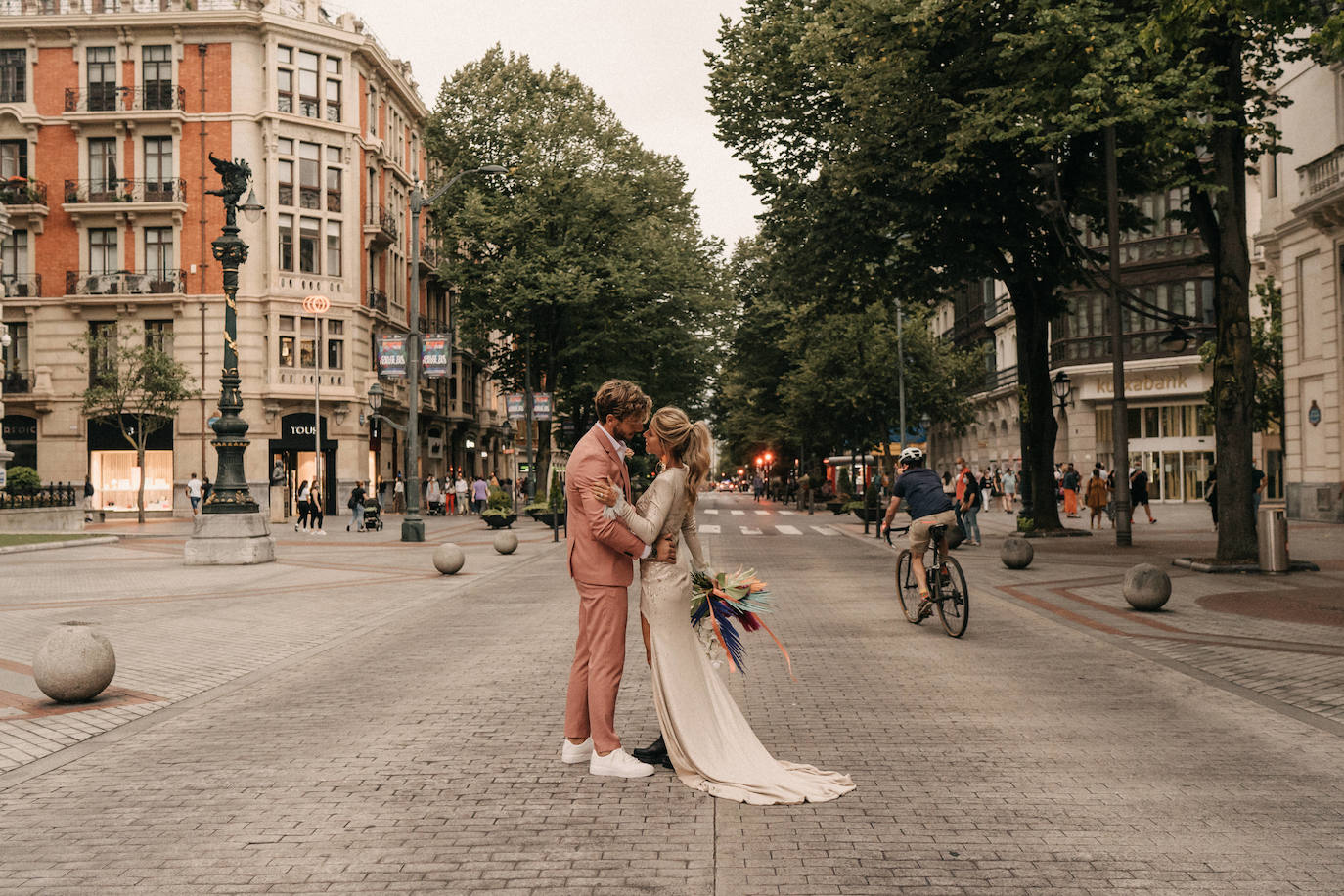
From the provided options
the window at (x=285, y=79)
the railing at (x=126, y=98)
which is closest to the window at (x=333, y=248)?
the window at (x=285, y=79)

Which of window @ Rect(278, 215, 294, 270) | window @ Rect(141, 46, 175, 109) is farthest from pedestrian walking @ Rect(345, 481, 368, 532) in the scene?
window @ Rect(141, 46, 175, 109)

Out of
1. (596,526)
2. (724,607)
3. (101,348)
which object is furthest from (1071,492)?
(101,348)

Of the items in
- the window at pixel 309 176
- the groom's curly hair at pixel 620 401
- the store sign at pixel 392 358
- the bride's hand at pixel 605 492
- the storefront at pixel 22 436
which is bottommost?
the bride's hand at pixel 605 492

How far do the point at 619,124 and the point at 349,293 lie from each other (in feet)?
42.6

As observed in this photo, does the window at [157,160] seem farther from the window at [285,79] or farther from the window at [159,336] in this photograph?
the window at [159,336]

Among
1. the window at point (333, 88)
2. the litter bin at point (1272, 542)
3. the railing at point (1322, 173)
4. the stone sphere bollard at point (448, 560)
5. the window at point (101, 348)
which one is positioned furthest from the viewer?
the window at point (333, 88)

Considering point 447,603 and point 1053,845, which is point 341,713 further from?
point 447,603

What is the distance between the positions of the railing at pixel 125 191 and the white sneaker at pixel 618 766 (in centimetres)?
4609

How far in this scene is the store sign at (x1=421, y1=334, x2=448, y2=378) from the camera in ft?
97.7

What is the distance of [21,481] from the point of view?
107ft

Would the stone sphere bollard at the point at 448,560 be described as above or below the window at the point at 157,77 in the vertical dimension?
below

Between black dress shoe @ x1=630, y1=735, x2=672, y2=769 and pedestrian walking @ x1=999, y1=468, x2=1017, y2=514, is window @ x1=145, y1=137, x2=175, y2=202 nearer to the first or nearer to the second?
pedestrian walking @ x1=999, y1=468, x2=1017, y2=514

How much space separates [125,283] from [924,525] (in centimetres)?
4328

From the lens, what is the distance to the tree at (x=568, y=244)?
43.1m
